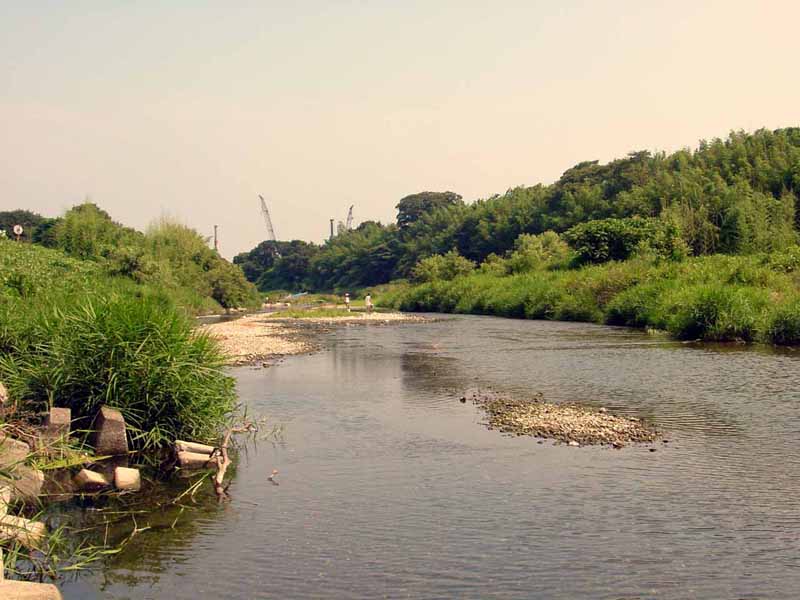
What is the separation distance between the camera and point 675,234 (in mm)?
54688

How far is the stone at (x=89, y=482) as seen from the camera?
39.2ft

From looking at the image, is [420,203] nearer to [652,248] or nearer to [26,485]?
[652,248]

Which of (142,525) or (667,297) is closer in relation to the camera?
(142,525)

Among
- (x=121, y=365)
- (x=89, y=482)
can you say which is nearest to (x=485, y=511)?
(x=89, y=482)

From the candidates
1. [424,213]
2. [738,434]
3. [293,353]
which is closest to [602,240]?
[293,353]

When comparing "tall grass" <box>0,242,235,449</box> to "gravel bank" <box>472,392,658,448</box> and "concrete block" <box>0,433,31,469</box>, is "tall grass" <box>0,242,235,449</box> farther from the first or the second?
"gravel bank" <box>472,392,658,448</box>

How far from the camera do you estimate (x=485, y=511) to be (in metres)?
11.2

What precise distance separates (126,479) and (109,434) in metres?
1.38

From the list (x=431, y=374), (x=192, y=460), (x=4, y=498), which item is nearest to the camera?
(x=4, y=498)

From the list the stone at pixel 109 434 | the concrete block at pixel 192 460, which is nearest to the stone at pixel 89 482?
the stone at pixel 109 434

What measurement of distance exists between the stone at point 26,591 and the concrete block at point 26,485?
12.4 feet

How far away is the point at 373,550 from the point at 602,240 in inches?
1975

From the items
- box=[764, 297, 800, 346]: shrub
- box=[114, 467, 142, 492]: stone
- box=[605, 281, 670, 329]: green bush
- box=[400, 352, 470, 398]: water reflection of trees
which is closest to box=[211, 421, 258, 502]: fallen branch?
box=[114, 467, 142, 492]: stone

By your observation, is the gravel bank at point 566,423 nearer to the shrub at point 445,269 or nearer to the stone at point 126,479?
the stone at point 126,479
